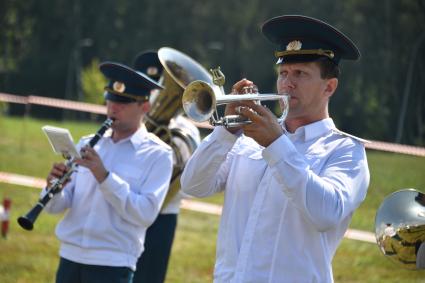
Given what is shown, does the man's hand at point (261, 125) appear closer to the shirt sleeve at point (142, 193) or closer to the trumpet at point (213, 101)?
the trumpet at point (213, 101)

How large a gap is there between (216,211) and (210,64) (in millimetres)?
36342

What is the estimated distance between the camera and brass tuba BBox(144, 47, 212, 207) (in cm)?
614

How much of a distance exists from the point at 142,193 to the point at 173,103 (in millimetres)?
1386

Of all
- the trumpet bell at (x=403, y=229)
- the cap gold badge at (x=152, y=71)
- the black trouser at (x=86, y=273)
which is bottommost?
the black trouser at (x=86, y=273)

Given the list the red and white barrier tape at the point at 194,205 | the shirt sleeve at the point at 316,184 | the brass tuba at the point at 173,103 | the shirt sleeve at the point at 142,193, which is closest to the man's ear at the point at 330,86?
the shirt sleeve at the point at 316,184

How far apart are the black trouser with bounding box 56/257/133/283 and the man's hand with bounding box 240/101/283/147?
6.91 feet

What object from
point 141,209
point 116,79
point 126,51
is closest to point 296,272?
point 141,209

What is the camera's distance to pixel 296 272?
333cm

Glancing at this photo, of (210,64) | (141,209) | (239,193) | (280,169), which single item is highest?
(280,169)

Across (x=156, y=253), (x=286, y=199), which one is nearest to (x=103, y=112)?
→ (x=156, y=253)

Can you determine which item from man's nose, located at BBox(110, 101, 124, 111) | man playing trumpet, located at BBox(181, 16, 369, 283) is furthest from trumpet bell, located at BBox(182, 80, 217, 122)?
man's nose, located at BBox(110, 101, 124, 111)

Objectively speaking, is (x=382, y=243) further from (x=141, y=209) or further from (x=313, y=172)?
(x=141, y=209)

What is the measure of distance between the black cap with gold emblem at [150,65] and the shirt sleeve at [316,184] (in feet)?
11.5

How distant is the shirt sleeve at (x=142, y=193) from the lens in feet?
16.2
